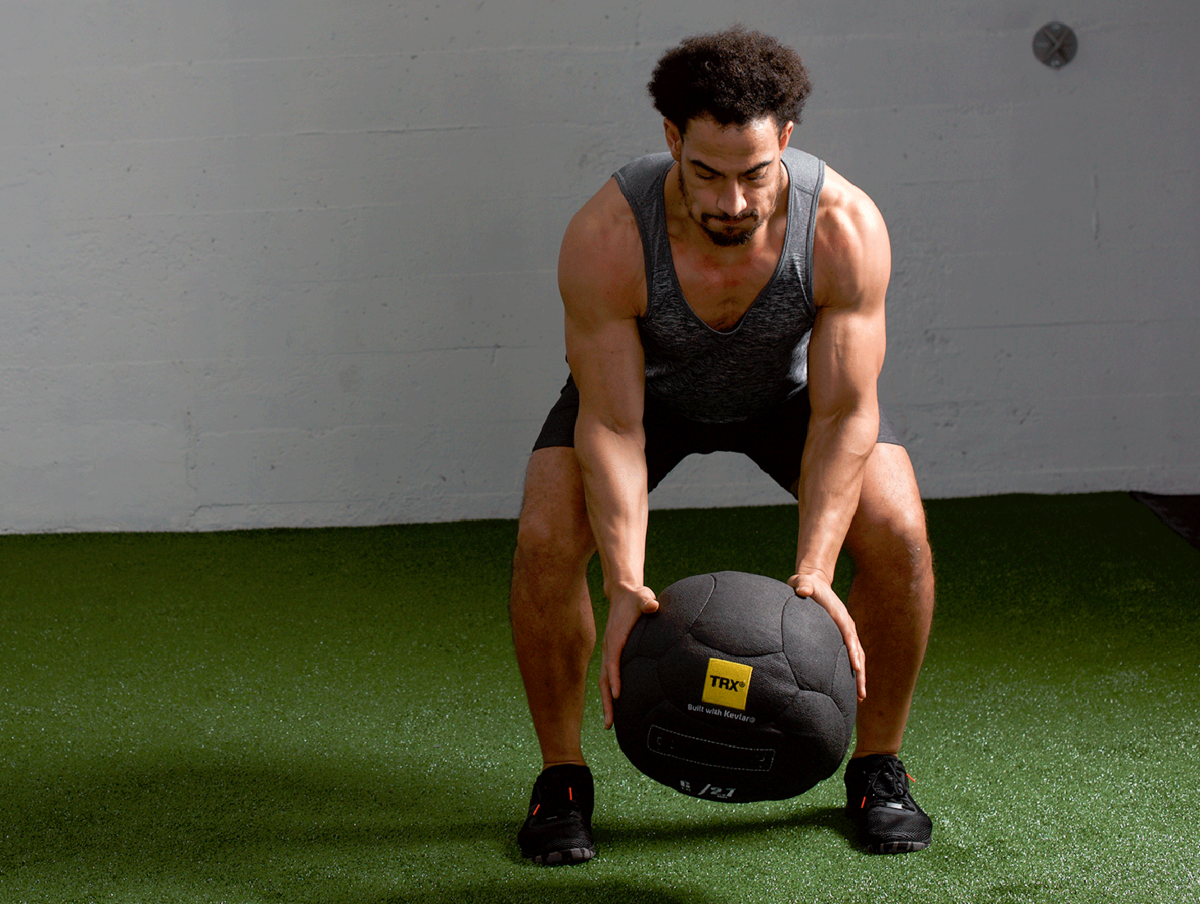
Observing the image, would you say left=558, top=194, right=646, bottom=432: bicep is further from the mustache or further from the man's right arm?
the mustache

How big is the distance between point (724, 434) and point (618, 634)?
18.5 inches

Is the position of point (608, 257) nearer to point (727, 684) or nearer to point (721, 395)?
point (721, 395)

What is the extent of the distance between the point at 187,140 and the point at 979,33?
7.81 ft

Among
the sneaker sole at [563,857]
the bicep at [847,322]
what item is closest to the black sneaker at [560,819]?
the sneaker sole at [563,857]

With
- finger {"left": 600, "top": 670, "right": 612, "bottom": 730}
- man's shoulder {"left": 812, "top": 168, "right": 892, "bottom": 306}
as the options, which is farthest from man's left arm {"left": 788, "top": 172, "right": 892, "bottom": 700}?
finger {"left": 600, "top": 670, "right": 612, "bottom": 730}

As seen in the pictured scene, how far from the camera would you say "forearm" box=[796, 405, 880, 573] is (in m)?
1.40

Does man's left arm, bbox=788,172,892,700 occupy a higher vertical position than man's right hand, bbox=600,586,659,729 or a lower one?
higher

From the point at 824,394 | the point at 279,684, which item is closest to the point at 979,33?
the point at 824,394

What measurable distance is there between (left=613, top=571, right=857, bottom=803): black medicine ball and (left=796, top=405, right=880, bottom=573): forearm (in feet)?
0.42

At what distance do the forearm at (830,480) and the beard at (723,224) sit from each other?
0.91 feet

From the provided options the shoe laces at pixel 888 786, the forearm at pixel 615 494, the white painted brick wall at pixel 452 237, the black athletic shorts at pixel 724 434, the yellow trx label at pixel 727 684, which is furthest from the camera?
the white painted brick wall at pixel 452 237

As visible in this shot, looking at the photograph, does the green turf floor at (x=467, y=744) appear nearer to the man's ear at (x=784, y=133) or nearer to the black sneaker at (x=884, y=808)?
the black sneaker at (x=884, y=808)

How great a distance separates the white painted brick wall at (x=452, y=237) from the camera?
319 cm

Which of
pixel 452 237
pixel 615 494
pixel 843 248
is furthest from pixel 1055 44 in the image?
pixel 615 494
